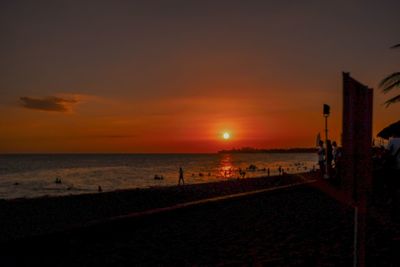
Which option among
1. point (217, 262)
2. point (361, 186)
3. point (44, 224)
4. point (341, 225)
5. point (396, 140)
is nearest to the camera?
point (361, 186)

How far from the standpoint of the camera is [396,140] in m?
13.0

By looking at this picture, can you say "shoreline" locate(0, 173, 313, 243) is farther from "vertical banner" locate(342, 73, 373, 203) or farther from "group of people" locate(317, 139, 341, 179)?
"vertical banner" locate(342, 73, 373, 203)

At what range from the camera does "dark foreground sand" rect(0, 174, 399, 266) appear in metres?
7.67

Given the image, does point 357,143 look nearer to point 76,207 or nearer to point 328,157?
point 76,207

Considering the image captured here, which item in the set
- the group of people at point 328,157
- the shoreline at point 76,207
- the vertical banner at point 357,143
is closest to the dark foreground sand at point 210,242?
the vertical banner at point 357,143

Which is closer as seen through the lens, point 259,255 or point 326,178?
point 259,255

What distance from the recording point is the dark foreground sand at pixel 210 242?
7672 millimetres

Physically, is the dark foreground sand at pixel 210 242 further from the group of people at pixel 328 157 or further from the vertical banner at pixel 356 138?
the group of people at pixel 328 157

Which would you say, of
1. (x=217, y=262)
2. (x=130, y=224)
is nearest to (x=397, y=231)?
(x=217, y=262)

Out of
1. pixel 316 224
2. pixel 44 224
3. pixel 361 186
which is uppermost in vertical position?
pixel 361 186

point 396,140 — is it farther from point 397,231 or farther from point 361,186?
point 361,186

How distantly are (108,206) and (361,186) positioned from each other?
56.7ft

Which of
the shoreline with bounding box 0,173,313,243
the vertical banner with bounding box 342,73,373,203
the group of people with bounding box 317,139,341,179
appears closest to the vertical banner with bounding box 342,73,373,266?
the vertical banner with bounding box 342,73,373,203

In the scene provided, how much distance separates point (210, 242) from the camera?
376 inches
